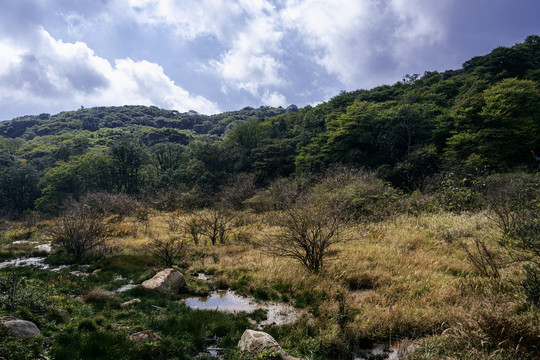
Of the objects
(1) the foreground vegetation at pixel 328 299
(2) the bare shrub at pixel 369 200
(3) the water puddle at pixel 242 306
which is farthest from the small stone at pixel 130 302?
(2) the bare shrub at pixel 369 200

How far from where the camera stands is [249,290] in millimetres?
6902

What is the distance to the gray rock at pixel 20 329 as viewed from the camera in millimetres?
3640

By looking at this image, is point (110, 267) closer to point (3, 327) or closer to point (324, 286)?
point (3, 327)

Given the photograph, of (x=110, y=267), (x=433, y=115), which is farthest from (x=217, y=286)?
(x=433, y=115)

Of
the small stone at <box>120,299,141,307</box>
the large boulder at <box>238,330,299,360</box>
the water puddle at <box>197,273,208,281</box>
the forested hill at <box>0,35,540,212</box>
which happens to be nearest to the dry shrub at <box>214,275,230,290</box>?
the water puddle at <box>197,273,208,281</box>

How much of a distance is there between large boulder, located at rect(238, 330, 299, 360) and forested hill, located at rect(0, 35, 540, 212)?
497 inches

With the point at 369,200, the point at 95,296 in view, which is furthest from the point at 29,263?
the point at 369,200

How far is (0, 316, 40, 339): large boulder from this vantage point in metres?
3.63

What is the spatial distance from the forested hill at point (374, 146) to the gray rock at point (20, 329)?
15924 mm

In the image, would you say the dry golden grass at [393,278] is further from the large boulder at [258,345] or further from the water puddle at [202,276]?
the large boulder at [258,345]

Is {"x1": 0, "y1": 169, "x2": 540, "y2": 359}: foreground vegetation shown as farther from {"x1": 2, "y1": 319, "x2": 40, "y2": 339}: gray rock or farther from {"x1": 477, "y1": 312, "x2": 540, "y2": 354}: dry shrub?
{"x1": 2, "y1": 319, "x2": 40, "y2": 339}: gray rock

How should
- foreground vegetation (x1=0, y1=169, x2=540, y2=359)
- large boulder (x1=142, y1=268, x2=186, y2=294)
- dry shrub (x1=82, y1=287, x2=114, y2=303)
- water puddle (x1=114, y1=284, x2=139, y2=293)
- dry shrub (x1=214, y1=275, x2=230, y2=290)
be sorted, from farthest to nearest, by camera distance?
dry shrub (x1=214, y1=275, x2=230, y2=290), water puddle (x1=114, y1=284, x2=139, y2=293), large boulder (x1=142, y1=268, x2=186, y2=294), dry shrub (x1=82, y1=287, x2=114, y2=303), foreground vegetation (x1=0, y1=169, x2=540, y2=359)

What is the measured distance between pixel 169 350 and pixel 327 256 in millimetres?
5761

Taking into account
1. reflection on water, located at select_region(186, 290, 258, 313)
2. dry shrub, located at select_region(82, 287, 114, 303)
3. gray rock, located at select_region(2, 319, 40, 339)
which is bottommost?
reflection on water, located at select_region(186, 290, 258, 313)
